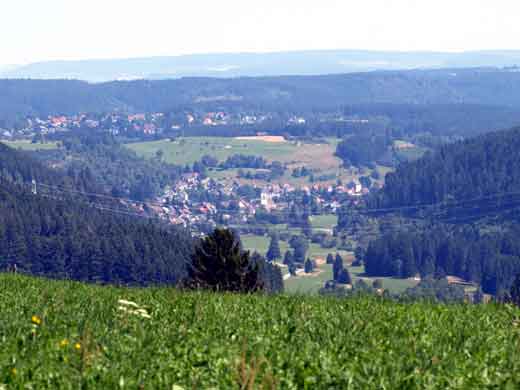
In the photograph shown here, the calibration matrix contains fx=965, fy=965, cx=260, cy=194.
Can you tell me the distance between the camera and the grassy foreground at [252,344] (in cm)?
A: 777

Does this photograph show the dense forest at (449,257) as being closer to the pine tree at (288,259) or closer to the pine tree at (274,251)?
the pine tree at (288,259)

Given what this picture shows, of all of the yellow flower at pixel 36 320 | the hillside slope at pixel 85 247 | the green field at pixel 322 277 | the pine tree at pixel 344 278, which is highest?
the yellow flower at pixel 36 320

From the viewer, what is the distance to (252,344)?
9070 mm

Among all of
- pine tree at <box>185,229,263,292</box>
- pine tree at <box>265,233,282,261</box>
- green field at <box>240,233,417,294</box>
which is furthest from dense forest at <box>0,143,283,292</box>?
pine tree at <box>185,229,263,292</box>

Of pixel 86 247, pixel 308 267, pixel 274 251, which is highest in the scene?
pixel 86 247

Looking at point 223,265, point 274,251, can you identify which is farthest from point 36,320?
point 274,251

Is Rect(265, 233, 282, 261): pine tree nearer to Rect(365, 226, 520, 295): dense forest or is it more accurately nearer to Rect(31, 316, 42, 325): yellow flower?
Rect(365, 226, 520, 295): dense forest

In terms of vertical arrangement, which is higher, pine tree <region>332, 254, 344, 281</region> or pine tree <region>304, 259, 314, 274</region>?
pine tree <region>332, 254, 344, 281</region>

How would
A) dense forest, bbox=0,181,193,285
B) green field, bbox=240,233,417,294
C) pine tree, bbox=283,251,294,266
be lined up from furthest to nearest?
pine tree, bbox=283,251,294,266, green field, bbox=240,233,417,294, dense forest, bbox=0,181,193,285

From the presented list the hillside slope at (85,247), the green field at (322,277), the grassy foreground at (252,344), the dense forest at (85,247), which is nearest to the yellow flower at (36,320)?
the grassy foreground at (252,344)

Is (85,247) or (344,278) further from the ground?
(85,247)

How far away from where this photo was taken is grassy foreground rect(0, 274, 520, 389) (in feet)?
25.5

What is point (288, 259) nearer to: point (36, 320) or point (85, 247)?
point (85, 247)

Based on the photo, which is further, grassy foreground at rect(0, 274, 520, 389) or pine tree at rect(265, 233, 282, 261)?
pine tree at rect(265, 233, 282, 261)
